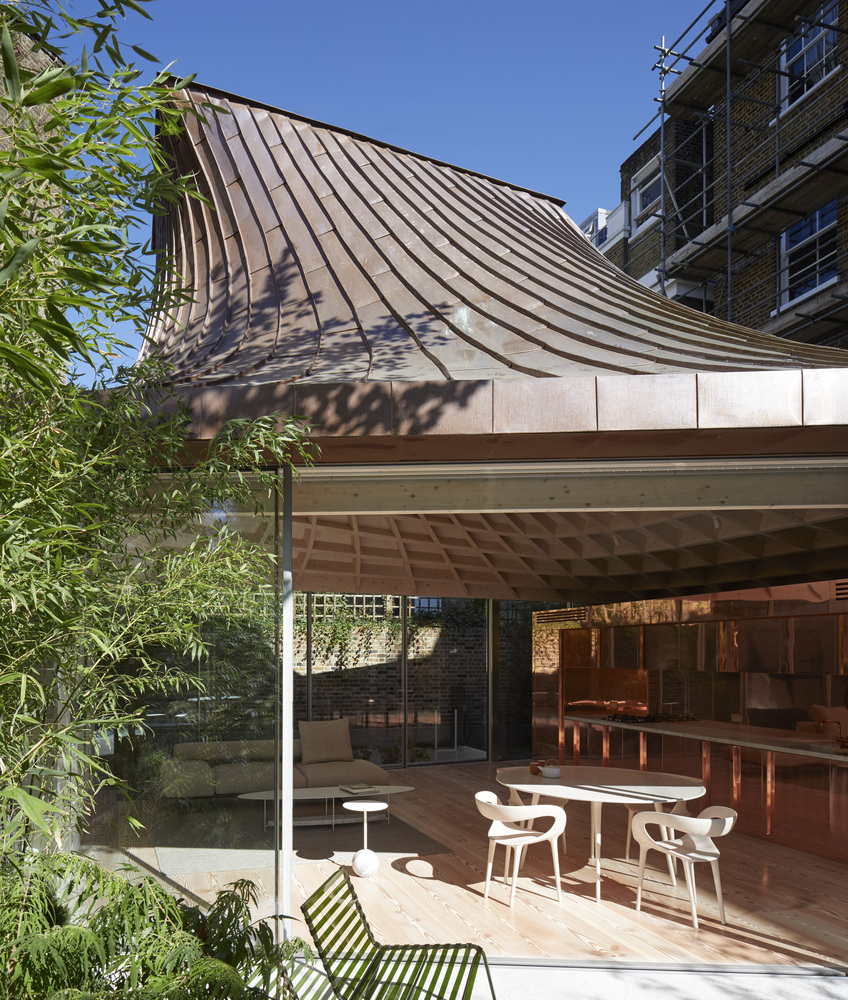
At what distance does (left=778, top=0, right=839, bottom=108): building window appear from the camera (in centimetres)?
1269

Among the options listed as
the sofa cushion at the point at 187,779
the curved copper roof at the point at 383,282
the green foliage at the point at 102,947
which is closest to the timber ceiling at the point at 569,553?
the curved copper roof at the point at 383,282

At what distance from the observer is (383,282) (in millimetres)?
5477

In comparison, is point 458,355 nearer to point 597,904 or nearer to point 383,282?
point 383,282

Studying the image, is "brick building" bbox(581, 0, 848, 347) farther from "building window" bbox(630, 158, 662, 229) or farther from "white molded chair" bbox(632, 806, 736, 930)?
"white molded chair" bbox(632, 806, 736, 930)

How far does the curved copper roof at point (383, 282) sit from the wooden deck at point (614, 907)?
3574 millimetres

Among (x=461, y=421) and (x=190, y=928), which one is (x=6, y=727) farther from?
(x=461, y=421)

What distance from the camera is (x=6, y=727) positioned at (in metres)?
2.90

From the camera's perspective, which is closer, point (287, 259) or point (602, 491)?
point (602, 491)

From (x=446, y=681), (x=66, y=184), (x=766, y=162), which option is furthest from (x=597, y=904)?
(x=766, y=162)

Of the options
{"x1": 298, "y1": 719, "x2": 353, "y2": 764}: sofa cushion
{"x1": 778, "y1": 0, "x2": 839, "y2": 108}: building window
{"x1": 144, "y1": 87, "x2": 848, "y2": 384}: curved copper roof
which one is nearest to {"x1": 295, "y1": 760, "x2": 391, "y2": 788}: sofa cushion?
{"x1": 298, "y1": 719, "x2": 353, "y2": 764}: sofa cushion

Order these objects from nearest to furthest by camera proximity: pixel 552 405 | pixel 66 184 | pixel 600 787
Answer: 1. pixel 66 184
2. pixel 552 405
3. pixel 600 787

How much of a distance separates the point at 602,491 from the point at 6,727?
314 cm

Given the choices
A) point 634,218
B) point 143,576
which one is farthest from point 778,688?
point 634,218

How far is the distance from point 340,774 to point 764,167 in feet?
39.7
